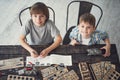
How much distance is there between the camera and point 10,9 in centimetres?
327

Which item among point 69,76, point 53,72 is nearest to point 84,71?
point 69,76

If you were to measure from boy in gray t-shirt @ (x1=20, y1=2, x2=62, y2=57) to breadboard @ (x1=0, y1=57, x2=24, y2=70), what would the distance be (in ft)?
0.34

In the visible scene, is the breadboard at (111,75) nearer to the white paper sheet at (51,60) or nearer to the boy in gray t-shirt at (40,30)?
the white paper sheet at (51,60)

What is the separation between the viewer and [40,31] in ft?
6.49

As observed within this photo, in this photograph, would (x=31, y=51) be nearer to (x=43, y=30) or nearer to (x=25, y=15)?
(x=43, y=30)

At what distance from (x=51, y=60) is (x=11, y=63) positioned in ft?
0.99

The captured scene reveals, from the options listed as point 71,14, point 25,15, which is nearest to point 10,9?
point 25,15

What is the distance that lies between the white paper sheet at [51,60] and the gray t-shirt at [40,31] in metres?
0.28

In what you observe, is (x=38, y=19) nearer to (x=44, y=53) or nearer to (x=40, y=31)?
(x=40, y=31)

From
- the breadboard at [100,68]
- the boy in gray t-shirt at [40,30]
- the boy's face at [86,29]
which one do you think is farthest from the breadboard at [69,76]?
the boy's face at [86,29]

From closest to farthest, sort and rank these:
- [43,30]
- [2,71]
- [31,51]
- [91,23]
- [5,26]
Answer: [2,71] → [31,51] → [91,23] → [43,30] → [5,26]

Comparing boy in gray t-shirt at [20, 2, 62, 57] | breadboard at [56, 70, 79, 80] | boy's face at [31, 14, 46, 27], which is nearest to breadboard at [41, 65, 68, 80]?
breadboard at [56, 70, 79, 80]

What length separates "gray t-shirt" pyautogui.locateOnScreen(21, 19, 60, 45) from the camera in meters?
1.92

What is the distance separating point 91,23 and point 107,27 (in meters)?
1.25
